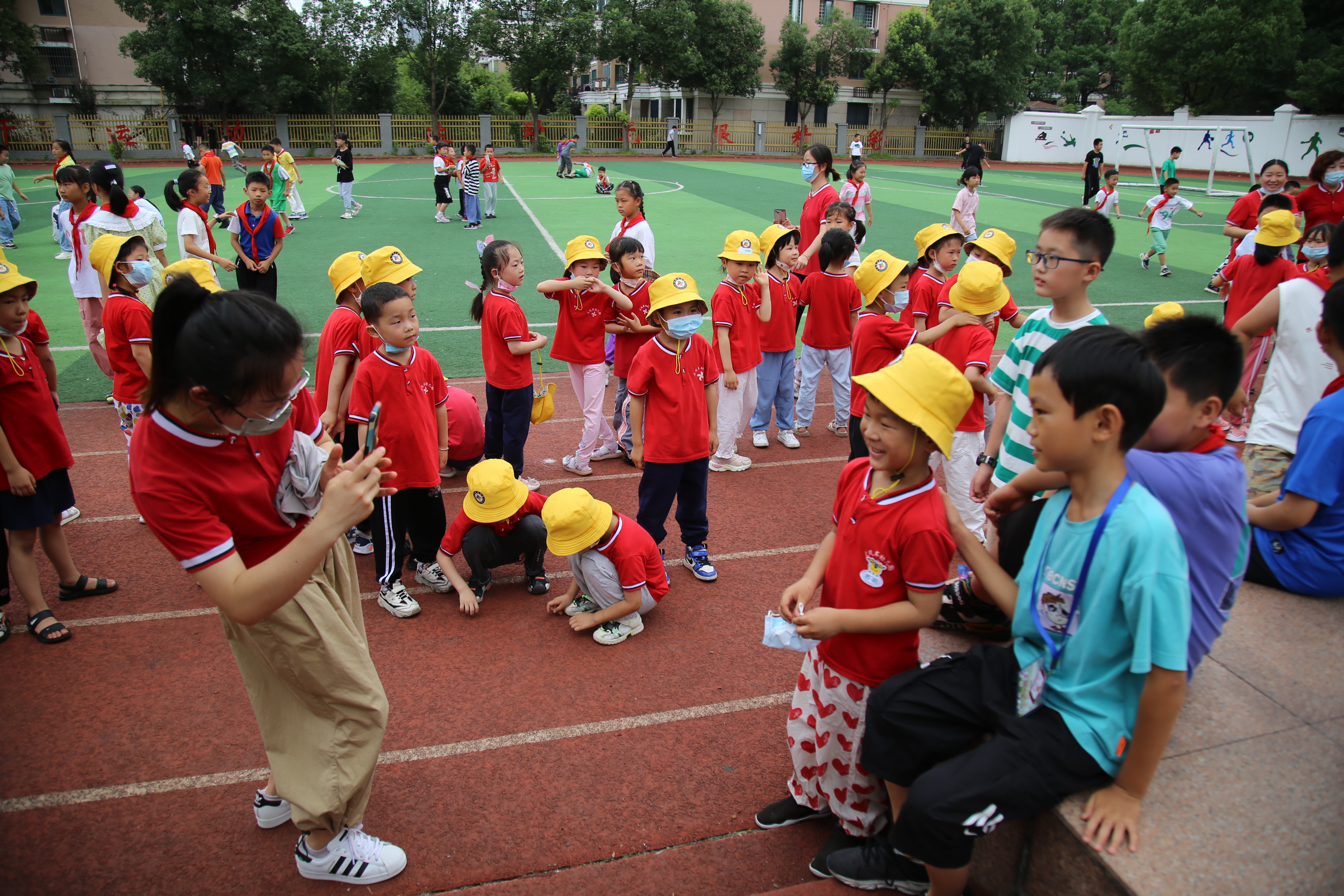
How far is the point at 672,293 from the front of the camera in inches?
185

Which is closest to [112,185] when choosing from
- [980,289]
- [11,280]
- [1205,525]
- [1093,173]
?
[11,280]

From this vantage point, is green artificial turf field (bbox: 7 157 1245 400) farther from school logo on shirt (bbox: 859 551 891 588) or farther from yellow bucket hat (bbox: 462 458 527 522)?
school logo on shirt (bbox: 859 551 891 588)

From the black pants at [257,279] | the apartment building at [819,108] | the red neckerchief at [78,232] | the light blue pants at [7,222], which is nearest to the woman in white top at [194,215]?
the black pants at [257,279]

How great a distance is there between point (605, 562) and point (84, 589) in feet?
10.8

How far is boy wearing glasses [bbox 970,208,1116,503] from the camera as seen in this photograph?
11.7ft

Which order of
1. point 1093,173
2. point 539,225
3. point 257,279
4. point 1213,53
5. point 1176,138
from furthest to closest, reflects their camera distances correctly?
point 1213,53 < point 1176,138 < point 1093,173 < point 539,225 < point 257,279

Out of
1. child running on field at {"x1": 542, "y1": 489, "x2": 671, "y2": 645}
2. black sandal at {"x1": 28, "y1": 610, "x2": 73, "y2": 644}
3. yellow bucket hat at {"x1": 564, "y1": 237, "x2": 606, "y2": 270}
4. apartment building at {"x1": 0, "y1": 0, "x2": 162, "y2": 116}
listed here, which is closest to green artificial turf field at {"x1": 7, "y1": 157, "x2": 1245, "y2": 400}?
yellow bucket hat at {"x1": 564, "y1": 237, "x2": 606, "y2": 270}

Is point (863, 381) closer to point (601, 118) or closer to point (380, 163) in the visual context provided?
point (380, 163)

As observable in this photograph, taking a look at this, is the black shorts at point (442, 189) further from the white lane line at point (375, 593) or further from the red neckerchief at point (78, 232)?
the white lane line at point (375, 593)

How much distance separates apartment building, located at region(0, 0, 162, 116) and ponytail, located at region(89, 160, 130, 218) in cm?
4487

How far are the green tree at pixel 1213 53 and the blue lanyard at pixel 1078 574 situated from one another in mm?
49781

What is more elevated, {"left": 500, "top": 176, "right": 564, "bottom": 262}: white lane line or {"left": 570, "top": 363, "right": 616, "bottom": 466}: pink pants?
{"left": 500, "top": 176, "right": 564, "bottom": 262}: white lane line

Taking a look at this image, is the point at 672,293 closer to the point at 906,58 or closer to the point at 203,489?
the point at 203,489

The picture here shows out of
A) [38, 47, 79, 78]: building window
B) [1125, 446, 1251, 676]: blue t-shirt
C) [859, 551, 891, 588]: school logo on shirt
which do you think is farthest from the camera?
[38, 47, 79, 78]: building window
